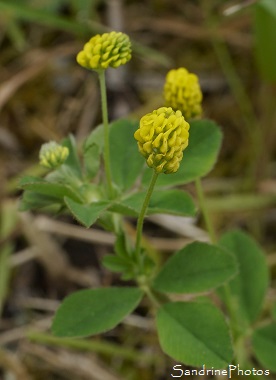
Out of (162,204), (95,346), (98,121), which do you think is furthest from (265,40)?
(95,346)

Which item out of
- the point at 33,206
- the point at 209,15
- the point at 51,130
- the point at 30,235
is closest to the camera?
the point at 33,206

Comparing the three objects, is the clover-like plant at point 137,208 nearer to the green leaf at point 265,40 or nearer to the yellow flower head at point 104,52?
the yellow flower head at point 104,52

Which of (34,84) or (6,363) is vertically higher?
(34,84)

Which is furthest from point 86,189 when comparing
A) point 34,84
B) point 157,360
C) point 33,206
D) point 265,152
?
point 34,84

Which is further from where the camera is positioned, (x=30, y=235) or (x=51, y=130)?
(x=51, y=130)

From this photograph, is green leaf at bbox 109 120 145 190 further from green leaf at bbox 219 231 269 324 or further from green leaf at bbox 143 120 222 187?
green leaf at bbox 219 231 269 324

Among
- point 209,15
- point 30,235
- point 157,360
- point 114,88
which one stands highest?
point 209,15

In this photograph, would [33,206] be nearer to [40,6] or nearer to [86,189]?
[86,189]

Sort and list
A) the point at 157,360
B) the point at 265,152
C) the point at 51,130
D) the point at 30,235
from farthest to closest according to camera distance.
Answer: the point at 51,130
the point at 265,152
the point at 30,235
the point at 157,360
